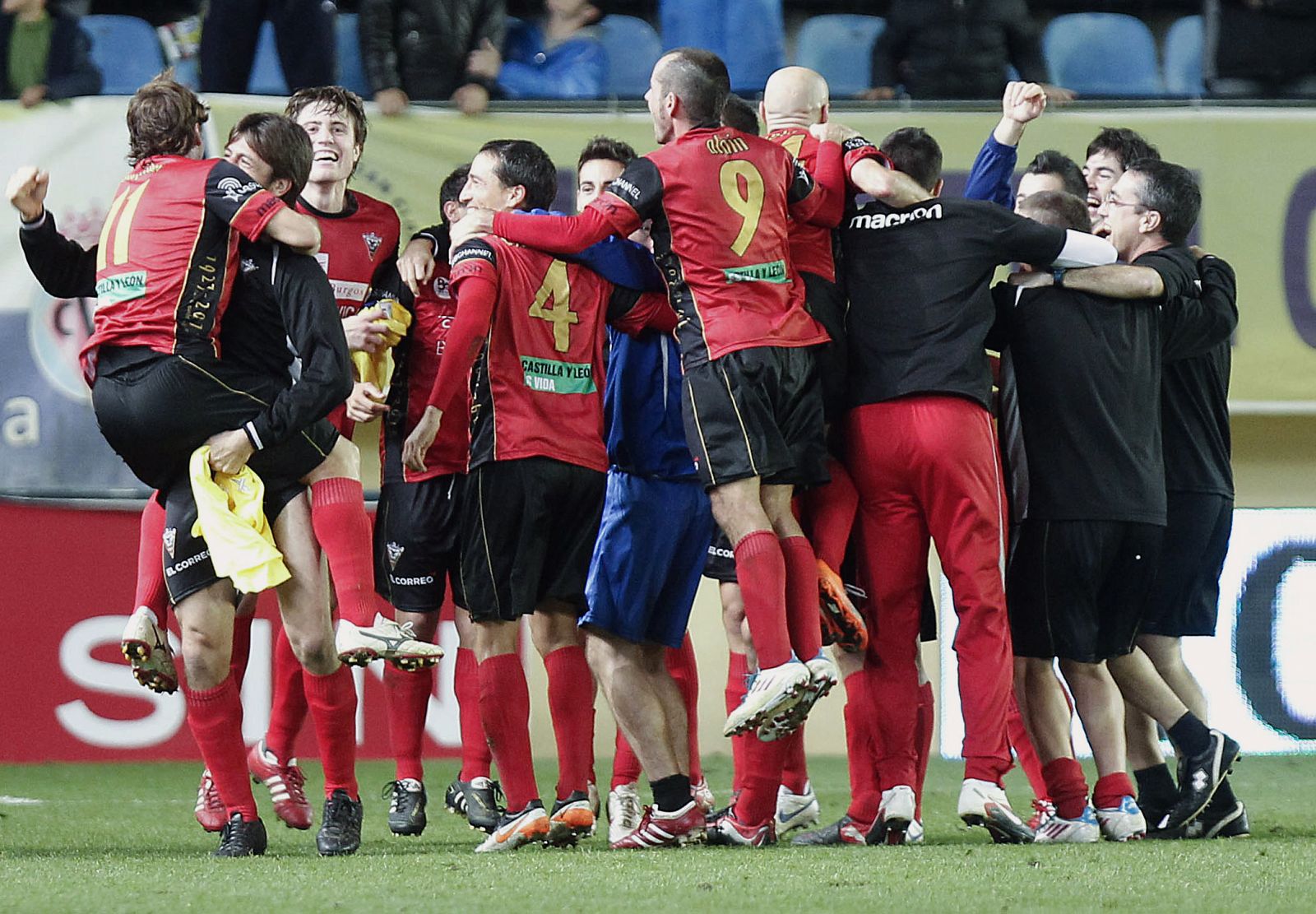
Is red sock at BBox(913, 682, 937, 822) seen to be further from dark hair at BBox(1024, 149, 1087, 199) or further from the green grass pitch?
dark hair at BBox(1024, 149, 1087, 199)

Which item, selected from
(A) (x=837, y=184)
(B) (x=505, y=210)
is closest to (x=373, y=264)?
(B) (x=505, y=210)

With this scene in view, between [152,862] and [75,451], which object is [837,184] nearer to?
[152,862]

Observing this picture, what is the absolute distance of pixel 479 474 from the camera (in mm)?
4977

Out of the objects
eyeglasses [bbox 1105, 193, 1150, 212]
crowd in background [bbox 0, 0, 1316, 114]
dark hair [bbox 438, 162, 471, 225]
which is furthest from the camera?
crowd in background [bbox 0, 0, 1316, 114]

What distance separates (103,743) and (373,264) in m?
3.24

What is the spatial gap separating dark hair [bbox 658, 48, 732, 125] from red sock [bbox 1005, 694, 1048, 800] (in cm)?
191

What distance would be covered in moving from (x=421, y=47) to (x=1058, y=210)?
3.91 metres

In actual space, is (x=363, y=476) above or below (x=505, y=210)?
below

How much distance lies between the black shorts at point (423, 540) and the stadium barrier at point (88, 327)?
238cm

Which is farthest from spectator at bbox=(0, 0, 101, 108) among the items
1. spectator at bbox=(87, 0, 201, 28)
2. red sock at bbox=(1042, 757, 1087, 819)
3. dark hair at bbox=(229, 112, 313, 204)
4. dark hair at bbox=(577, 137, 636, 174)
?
red sock at bbox=(1042, 757, 1087, 819)

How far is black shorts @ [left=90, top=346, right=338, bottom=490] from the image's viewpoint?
4570mm

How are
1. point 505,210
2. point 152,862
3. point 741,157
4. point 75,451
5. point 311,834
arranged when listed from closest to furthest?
point 152,862 → point 741,157 → point 505,210 → point 311,834 → point 75,451

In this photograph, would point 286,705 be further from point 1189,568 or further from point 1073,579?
point 1189,568

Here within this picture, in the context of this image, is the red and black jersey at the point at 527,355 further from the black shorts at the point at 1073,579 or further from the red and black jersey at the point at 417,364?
the black shorts at the point at 1073,579
